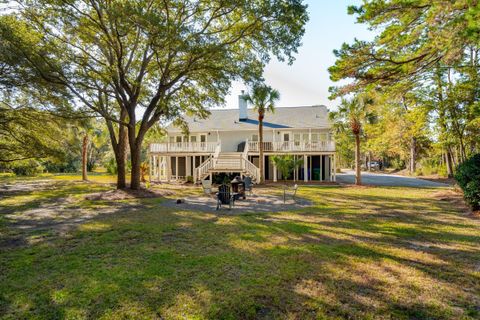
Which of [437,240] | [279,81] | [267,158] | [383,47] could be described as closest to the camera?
[437,240]

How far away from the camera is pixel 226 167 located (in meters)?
20.2

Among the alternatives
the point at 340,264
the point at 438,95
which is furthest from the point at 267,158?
the point at 340,264

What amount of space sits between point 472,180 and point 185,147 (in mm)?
20044

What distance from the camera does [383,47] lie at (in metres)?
7.29

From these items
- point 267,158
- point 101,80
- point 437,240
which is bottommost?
point 437,240

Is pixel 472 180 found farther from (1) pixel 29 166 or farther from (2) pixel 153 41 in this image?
(1) pixel 29 166

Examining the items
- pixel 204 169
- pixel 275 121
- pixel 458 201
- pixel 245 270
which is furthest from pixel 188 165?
pixel 245 270

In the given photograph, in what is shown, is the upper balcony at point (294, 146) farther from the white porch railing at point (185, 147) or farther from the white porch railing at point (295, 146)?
the white porch railing at point (185, 147)

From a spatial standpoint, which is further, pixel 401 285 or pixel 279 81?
pixel 279 81

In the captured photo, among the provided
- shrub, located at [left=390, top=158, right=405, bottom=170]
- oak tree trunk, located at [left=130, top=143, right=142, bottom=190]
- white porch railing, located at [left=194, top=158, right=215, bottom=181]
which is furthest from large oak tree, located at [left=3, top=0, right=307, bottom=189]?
shrub, located at [left=390, top=158, right=405, bottom=170]

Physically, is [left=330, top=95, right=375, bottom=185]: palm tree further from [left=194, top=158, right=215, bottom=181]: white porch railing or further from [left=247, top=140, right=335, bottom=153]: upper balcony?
[left=194, top=158, right=215, bottom=181]: white porch railing

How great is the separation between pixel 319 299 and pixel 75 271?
159 inches

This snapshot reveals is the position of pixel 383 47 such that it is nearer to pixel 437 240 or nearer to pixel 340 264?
pixel 437 240

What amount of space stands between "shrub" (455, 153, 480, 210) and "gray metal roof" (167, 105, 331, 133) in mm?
14545
